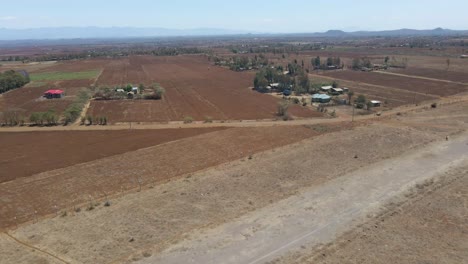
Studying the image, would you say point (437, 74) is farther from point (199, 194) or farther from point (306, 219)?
point (199, 194)

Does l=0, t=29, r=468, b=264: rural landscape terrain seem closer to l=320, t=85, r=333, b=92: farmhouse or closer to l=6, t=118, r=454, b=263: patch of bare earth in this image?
l=6, t=118, r=454, b=263: patch of bare earth

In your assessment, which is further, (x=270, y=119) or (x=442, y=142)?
(x=270, y=119)

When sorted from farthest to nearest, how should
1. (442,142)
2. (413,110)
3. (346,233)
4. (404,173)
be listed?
(413,110), (442,142), (404,173), (346,233)

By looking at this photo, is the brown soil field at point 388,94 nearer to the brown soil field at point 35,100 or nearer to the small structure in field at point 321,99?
the small structure in field at point 321,99

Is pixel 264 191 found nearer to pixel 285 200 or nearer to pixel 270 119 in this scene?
pixel 285 200

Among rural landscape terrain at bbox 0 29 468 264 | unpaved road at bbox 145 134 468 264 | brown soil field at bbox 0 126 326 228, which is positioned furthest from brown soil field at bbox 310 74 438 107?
unpaved road at bbox 145 134 468 264

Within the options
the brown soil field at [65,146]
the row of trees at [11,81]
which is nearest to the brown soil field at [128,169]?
the brown soil field at [65,146]

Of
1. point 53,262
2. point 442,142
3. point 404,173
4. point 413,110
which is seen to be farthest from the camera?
point 413,110

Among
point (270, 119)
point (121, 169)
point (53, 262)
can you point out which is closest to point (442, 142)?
point (270, 119)
